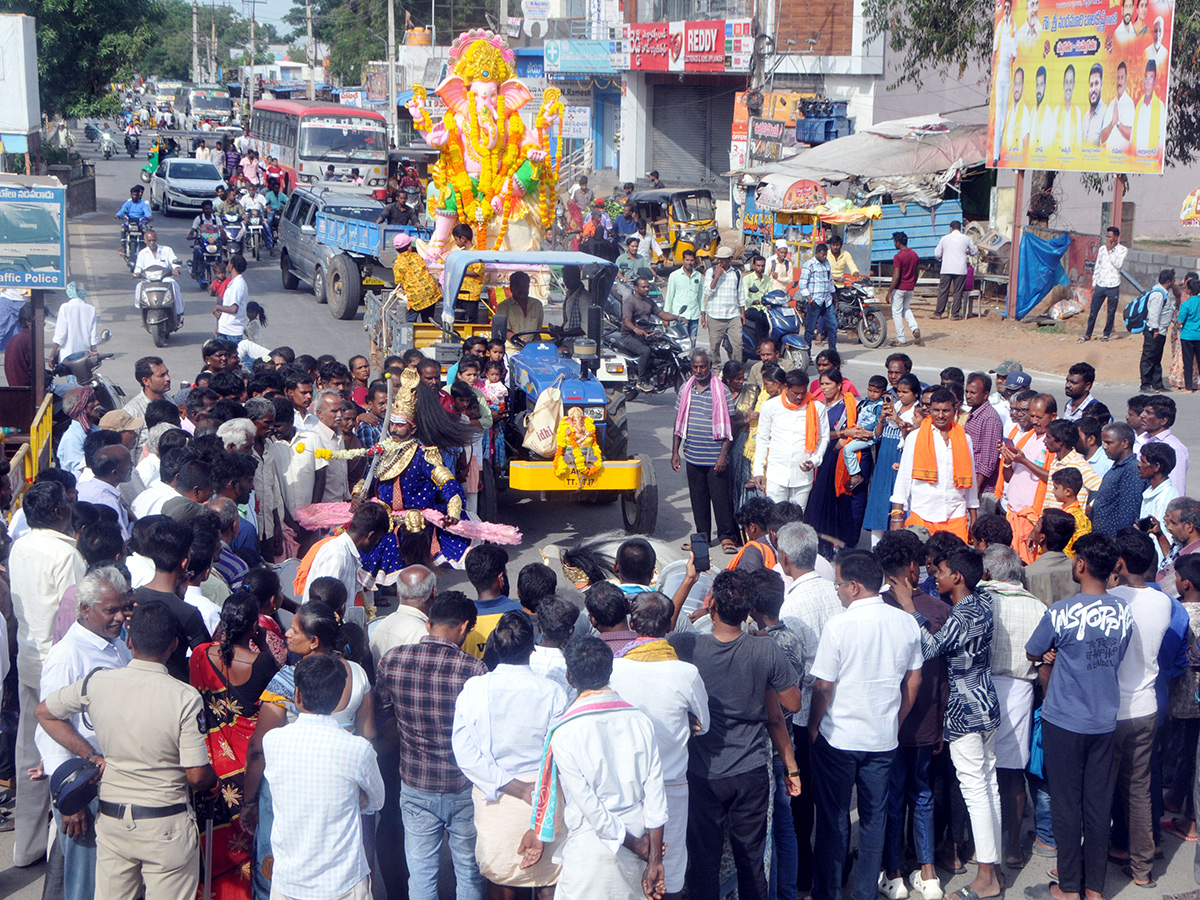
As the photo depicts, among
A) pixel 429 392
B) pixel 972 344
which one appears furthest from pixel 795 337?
pixel 429 392

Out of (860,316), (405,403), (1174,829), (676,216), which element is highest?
(676,216)

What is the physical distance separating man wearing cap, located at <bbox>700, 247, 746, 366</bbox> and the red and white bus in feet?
49.1

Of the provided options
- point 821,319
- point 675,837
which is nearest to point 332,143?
point 821,319

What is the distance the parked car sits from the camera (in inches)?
1184

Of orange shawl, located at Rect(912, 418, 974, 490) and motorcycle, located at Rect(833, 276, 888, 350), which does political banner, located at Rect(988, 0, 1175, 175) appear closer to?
motorcycle, located at Rect(833, 276, 888, 350)

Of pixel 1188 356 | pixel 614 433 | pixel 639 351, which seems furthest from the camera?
pixel 639 351

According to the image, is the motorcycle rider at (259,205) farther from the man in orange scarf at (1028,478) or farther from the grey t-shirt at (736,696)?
the grey t-shirt at (736,696)

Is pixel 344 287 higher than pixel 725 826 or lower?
higher

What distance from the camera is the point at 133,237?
2148 cm

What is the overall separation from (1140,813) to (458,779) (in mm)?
3034

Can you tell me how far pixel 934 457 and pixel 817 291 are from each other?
840 centimetres

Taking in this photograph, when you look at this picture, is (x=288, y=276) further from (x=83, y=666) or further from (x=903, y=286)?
(x=83, y=666)

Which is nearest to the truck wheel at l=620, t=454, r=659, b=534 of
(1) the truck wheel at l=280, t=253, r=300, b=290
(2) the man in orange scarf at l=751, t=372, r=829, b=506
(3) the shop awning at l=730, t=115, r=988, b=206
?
(2) the man in orange scarf at l=751, t=372, r=829, b=506

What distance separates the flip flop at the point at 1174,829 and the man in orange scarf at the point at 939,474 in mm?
2285
